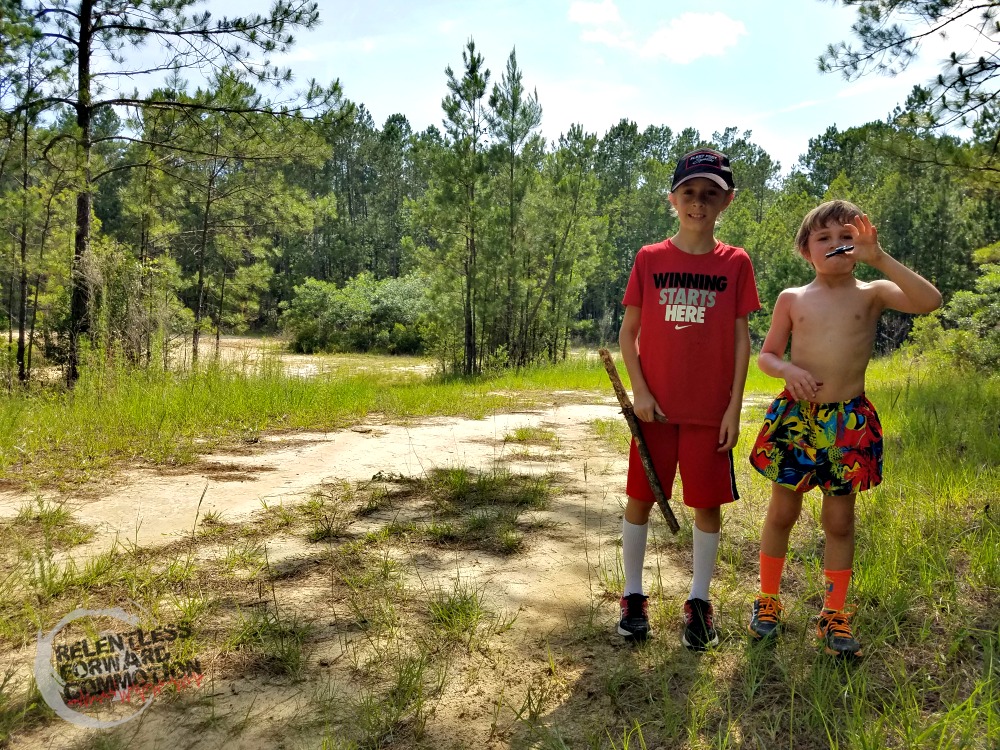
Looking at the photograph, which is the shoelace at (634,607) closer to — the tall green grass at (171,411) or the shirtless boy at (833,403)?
the shirtless boy at (833,403)

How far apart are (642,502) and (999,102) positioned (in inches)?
199

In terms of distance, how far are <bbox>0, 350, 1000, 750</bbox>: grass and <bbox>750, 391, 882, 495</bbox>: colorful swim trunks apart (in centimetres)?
54

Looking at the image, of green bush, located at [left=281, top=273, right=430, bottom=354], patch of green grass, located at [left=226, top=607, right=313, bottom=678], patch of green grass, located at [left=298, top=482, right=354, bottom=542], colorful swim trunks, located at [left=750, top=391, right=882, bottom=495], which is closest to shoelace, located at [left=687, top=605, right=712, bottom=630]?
colorful swim trunks, located at [left=750, top=391, right=882, bottom=495]

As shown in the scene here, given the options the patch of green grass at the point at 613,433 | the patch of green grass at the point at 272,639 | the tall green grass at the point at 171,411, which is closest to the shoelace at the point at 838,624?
the patch of green grass at the point at 272,639

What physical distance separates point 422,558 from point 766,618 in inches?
56.8

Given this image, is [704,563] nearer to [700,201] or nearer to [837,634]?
[837,634]

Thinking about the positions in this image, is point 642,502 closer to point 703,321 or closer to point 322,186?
point 703,321

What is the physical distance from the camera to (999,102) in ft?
15.7

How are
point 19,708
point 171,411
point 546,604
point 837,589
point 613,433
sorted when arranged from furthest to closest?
point 613,433 < point 171,411 < point 546,604 < point 837,589 < point 19,708

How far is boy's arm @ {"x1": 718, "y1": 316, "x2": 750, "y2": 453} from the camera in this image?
6.59 feet

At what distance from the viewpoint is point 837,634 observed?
192cm

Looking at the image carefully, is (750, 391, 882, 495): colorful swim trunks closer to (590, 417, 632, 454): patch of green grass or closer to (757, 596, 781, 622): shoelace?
(757, 596, 781, 622): shoelace

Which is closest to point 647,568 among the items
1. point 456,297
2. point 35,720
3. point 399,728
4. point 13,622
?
point 399,728

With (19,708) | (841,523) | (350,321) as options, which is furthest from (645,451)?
(350,321)
